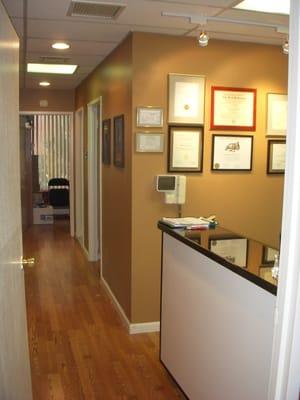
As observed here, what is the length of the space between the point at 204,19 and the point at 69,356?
8.31ft

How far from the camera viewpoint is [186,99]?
11.4 feet

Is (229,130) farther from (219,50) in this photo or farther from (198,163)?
(219,50)

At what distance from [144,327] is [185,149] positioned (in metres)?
1.51

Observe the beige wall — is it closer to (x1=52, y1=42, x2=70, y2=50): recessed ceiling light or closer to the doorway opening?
(x1=52, y1=42, x2=70, y2=50): recessed ceiling light

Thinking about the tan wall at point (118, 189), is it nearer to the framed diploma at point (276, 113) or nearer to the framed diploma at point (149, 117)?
the framed diploma at point (149, 117)

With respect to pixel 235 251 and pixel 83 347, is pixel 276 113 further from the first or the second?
pixel 83 347

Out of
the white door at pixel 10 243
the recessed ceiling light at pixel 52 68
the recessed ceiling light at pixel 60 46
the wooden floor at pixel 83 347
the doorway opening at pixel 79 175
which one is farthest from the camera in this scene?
the doorway opening at pixel 79 175

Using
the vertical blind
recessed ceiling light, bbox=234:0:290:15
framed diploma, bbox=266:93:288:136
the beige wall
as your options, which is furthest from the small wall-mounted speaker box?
recessed ceiling light, bbox=234:0:290:15

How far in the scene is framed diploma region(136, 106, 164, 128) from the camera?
133 inches

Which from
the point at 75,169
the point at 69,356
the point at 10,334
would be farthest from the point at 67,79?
the point at 10,334

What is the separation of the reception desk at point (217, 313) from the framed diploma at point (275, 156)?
137cm

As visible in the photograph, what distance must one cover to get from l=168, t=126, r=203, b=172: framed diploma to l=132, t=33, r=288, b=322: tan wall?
0.18 feet

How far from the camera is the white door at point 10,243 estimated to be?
5.13 ft

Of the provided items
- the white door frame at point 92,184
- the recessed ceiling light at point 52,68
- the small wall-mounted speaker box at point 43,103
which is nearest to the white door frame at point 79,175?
the small wall-mounted speaker box at point 43,103
